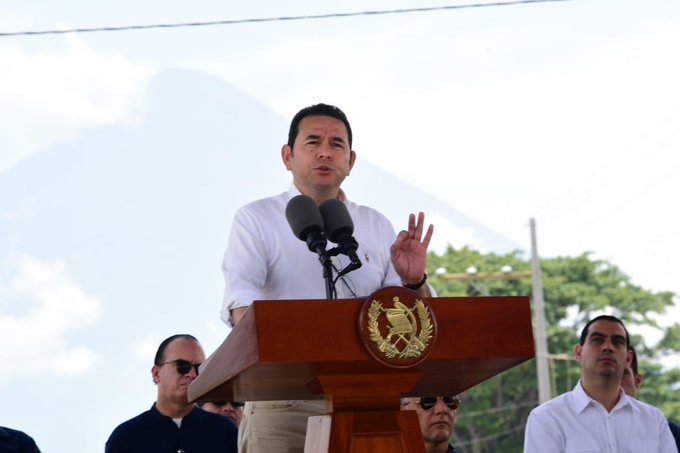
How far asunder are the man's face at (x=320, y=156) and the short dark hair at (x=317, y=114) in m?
0.02

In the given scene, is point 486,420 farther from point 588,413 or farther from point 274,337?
point 274,337

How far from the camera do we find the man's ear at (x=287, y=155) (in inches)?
148

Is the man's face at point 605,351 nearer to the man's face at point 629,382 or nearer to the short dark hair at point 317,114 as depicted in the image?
the man's face at point 629,382

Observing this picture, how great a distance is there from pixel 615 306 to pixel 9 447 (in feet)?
97.0

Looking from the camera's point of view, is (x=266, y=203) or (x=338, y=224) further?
(x=266, y=203)

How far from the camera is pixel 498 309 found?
2.41 m

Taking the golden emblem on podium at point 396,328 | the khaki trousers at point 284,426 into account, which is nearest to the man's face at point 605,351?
the khaki trousers at point 284,426

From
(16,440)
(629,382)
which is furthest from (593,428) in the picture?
(16,440)

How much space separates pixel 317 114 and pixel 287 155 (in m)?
0.19

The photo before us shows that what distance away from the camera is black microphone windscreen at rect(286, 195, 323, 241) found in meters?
2.91

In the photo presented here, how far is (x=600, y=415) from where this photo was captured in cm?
623

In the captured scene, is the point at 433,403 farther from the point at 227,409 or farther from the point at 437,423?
the point at 227,409

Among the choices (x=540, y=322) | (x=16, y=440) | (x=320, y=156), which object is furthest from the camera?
(x=540, y=322)

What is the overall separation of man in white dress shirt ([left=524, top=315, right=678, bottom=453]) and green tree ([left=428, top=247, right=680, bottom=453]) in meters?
24.7
